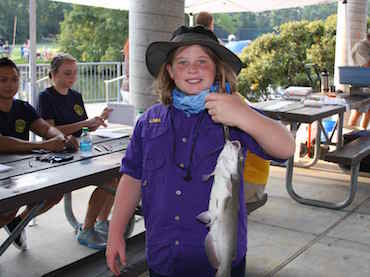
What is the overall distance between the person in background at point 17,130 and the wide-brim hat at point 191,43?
189 cm

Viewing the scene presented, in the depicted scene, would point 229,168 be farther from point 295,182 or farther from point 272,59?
point 272,59

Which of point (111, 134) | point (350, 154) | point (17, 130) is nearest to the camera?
point (17, 130)

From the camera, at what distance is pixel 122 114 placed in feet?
14.7

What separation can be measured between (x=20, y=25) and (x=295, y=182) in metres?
12.5

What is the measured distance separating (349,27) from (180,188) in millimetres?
10560

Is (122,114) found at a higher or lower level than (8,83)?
lower

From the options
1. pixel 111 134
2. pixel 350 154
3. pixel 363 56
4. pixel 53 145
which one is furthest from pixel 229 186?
pixel 363 56

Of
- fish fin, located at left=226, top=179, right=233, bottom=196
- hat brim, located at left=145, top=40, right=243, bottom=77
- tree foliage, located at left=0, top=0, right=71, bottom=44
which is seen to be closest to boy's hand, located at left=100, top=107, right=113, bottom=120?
hat brim, located at left=145, top=40, right=243, bottom=77

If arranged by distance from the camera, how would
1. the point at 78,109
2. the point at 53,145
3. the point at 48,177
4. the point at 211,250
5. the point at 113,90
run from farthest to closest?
the point at 113,90 < the point at 78,109 < the point at 53,145 < the point at 48,177 < the point at 211,250

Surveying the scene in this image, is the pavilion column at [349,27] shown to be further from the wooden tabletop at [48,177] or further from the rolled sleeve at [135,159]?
the rolled sleeve at [135,159]

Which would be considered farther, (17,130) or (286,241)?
(286,241)

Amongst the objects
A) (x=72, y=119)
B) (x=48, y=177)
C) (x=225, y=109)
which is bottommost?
(x=48, y=177)

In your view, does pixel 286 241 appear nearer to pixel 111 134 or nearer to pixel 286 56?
pixel 111 134

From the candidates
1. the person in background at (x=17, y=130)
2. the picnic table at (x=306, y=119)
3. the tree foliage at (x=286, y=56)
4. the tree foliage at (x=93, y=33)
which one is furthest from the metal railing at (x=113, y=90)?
the tree foliage at (x=93, y=33)
